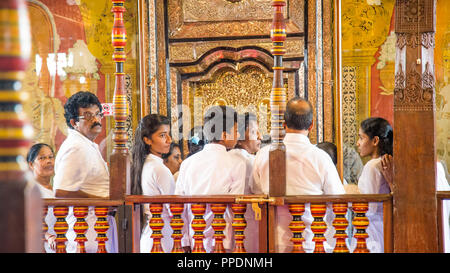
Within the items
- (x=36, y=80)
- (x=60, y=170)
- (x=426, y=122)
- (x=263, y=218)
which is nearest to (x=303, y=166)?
(x=263, y=218)

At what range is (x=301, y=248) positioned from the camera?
4078 mm

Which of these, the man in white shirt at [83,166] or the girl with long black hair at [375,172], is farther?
the man in white shirt at [83,166]

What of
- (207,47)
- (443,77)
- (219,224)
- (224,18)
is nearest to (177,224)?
(219,224)

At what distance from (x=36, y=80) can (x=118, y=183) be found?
3731 millimetres

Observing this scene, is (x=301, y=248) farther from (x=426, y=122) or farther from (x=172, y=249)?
(x=426, y=122)

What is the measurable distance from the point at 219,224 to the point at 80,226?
3.25 ft

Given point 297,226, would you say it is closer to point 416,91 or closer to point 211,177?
point 211,177

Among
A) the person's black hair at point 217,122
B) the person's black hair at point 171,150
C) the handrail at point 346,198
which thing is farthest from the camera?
the person's black hair at point 171,150

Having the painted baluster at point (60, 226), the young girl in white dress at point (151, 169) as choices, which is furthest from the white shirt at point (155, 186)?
the painted baluster at point (60, 226)

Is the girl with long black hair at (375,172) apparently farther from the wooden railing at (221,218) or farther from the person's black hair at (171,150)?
the person's black hair at (171,150)

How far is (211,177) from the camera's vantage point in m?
4.41

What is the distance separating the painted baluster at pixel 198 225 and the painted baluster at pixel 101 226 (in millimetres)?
642

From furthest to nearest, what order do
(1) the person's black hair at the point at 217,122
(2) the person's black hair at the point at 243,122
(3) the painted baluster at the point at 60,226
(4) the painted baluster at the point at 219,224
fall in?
1. (2) the person's black hair at the point at 243,122
2. (1) the person's black hair at the point at 217,122
3. (3) the painted baluster at the point at 60,226
4. (4) the painted baluster at the point at 219,224

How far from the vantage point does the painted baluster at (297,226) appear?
404cm
